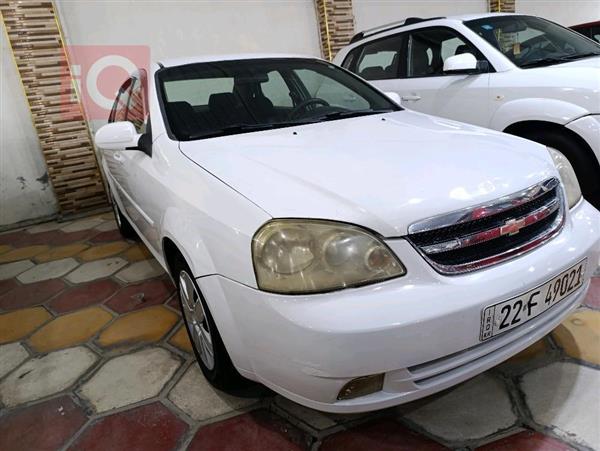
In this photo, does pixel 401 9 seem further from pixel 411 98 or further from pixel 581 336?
pixel 581 336

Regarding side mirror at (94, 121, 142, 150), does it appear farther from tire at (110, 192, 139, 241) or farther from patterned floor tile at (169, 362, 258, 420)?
tire at (110, 192, 139, 241)

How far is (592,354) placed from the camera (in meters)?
1.47

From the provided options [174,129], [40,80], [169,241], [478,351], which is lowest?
[478,351]

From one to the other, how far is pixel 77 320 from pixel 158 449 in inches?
44.9

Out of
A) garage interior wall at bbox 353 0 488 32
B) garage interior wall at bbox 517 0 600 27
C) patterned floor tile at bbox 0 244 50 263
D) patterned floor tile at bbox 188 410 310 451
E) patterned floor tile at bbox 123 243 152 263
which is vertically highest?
garage interior wall at bbox 353 0 488 32

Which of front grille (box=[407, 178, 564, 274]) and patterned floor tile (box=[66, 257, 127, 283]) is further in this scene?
patterned floor tile (box=[66, 257, 127, 283])

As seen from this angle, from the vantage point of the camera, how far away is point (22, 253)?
338 centimetres

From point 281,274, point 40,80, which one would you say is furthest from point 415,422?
point 40,80

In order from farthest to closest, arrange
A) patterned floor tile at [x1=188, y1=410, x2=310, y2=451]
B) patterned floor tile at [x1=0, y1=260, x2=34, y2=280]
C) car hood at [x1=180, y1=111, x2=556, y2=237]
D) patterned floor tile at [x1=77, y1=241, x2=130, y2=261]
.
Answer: patterned floor tile at [x1=77, y1=241, x2=130, y2=261], patterned floor tile at [x1=0, y1=260, x2=34, y2=280], patterned floor tile at [x1=188, y1=410, x2=310, y2=451], car hood at [x1=180, y1=111, x2=556, y2=237]

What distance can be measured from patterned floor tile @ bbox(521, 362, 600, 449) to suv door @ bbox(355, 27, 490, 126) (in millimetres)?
1667

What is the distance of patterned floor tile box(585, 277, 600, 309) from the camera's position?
1.77 meters

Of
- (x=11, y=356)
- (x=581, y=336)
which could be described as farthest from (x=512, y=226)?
(x=11, y=356)

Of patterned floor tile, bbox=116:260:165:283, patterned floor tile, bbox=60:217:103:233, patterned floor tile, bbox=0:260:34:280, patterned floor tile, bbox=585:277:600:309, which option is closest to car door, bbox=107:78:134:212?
patterned floor tile, bbox=116:260:165:283

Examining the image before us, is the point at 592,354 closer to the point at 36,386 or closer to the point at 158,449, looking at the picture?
the point at 158,449
